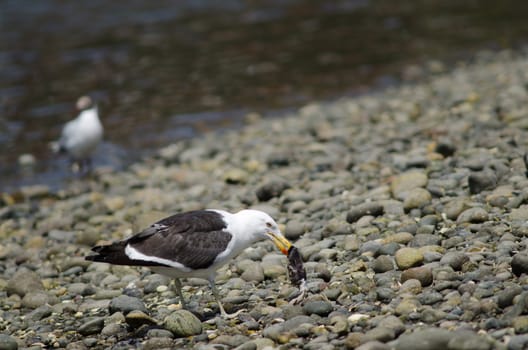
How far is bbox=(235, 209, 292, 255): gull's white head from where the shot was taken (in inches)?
240

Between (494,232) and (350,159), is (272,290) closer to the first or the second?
→ (494,232)

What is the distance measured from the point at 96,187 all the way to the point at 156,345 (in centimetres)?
607

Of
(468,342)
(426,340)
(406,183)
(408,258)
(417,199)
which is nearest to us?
(468,342)

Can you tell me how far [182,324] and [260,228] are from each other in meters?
1.02

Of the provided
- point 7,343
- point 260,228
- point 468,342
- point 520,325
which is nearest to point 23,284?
point 7,343

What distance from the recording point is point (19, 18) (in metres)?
25.4

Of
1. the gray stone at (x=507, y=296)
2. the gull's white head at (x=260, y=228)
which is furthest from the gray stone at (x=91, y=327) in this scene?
the gray stone at (x=507, y=296)

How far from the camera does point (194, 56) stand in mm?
19453

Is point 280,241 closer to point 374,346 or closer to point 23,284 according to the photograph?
point 374,346

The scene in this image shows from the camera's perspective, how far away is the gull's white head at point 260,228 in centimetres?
610

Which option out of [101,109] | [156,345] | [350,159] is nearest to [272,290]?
[156,345]

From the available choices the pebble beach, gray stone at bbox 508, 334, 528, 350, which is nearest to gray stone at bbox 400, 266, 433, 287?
the pebble beach

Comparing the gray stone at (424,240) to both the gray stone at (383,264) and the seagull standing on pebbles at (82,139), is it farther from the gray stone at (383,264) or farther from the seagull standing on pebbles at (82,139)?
the seagull standing on pebbles at (82,139)

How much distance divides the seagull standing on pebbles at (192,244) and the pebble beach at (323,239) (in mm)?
363
